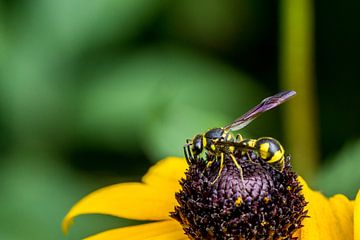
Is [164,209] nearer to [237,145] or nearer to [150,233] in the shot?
[150,233]

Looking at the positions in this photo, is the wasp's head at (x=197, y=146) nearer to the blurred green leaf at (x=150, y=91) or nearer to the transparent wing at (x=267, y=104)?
the transparent wing at (x=267, y=104)

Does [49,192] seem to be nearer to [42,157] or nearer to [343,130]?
[42,157]

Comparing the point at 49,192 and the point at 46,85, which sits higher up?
the point at 46,85

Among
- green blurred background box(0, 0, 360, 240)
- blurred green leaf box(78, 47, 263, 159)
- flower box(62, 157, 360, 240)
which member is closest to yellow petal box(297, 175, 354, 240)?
flower box(62, 157, 360, 240)

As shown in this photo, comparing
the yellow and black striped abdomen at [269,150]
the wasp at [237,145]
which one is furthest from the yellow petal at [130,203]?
the yellow and black striped abdomen at [269,150]

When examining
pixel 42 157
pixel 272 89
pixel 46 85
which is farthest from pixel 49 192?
pixel 272 89

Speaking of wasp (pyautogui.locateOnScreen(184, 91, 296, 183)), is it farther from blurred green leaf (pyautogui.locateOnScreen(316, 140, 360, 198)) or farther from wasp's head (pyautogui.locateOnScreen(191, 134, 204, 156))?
blurred green leaf (pyautogui.locateOnScreen(316, 140, 360, 198))

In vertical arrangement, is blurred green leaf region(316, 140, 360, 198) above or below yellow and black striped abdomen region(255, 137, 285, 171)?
above
